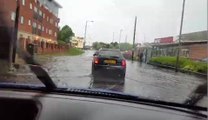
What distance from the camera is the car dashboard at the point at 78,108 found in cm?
211

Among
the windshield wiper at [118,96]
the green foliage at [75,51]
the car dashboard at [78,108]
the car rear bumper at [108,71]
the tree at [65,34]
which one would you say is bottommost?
the car rear bumper at [108,71]

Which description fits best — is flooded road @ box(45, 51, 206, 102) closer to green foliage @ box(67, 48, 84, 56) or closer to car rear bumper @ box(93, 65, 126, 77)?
green foliage @ box(67, 48, 84, 56)

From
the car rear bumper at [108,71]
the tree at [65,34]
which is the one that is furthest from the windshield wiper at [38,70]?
the car rear bumper at [108,71]

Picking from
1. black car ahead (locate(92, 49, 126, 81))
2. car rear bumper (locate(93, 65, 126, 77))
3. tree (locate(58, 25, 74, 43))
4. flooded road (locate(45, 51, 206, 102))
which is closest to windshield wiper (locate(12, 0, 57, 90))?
flooded road (locate(45, 51, 206, 102))

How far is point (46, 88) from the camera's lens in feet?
8.08

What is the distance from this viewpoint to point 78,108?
222 cm

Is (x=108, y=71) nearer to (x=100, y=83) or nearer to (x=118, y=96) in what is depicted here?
(x=100, y=83)

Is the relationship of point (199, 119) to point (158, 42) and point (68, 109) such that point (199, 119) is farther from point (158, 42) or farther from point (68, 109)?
point (158, 42)

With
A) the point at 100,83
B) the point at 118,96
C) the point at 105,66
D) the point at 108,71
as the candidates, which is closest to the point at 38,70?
the point at 118,96

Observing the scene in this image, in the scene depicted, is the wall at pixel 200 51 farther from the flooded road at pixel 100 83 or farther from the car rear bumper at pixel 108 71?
the car rear bumper at pixel 108 71

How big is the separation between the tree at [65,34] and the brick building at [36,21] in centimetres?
5

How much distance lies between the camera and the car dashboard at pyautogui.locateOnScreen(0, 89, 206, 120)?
211 cm

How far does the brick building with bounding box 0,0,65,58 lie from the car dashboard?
1.02ft

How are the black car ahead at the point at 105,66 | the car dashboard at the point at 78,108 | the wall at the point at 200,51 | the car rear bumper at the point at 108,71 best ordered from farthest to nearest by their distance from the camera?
the car rear bumper at the point at 108,71
the black car ahead at the point at 105,66
the car dashboard at the point at 78,108
the wall at the point at 200,51
